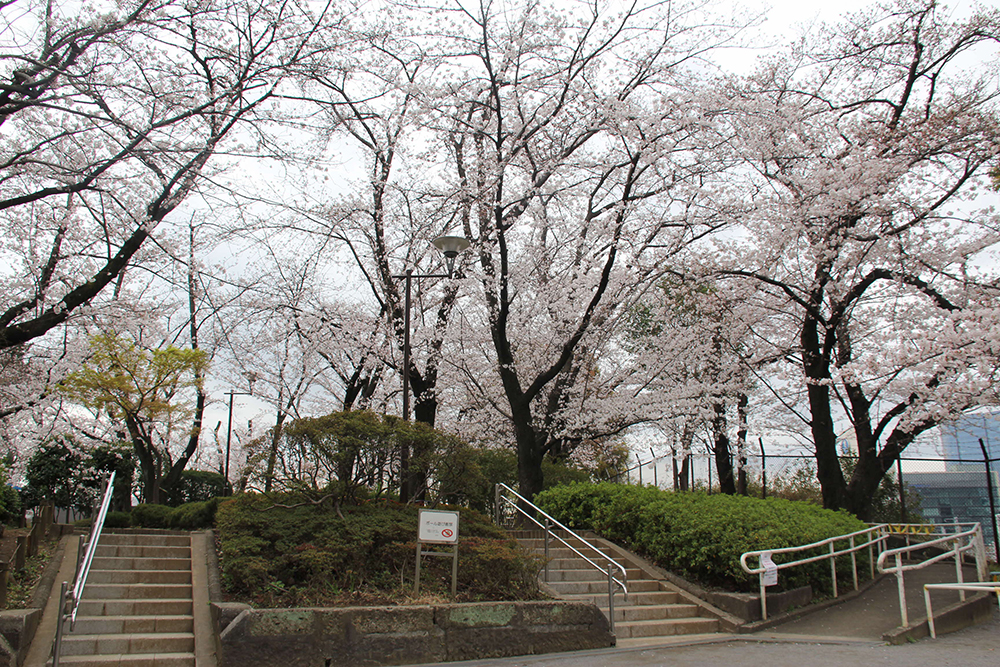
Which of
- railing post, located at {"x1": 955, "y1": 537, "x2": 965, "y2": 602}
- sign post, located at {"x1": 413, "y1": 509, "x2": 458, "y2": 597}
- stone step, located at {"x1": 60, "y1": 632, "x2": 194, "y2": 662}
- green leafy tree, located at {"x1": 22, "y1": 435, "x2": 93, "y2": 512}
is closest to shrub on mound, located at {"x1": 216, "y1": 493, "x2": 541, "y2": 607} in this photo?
sign post, located at {"x1": 413, "y1": 509, "x2": 458, "y2": 597}

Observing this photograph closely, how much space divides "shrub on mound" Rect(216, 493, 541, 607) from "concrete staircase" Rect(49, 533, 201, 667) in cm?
64

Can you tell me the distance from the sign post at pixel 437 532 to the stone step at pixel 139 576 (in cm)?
312

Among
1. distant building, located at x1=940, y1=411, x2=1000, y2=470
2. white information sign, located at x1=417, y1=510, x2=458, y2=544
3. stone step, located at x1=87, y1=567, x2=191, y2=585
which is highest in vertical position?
distant building, located at x1=940, y1=411, x2=1000, y2=470

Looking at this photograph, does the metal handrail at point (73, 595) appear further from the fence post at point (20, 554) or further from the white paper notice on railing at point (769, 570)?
the white paper notice on railing at point (769, 570)

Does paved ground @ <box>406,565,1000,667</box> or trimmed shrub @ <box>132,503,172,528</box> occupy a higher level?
trimmed shrub @ <box>132,503,172,528</box>

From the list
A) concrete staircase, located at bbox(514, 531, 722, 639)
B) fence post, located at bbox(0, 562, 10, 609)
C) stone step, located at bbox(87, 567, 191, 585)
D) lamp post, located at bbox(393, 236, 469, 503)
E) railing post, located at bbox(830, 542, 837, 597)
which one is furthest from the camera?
railing post, located at bbox(830, 542, 837, 597)

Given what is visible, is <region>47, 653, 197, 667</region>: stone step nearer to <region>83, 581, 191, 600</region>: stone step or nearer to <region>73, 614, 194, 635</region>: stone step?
<region>73, 614, 194, 635</region>: stone step

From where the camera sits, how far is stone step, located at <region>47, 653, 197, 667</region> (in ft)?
19.1

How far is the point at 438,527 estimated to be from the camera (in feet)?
23.4

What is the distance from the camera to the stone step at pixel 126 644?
611 cm

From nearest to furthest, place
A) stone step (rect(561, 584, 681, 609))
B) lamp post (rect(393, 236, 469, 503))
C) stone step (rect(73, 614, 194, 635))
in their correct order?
stone step (rect(73, 614, 194, 635)) < stone step (rect(561, 584, 681, 609)) < lamp post (rect(393, 236, 469, 503))

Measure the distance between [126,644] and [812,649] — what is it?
6923 millimetres

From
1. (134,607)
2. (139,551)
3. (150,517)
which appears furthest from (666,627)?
(150,517)

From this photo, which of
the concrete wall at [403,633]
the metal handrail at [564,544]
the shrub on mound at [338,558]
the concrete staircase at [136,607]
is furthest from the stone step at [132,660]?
the metal handrail at [564,544]
